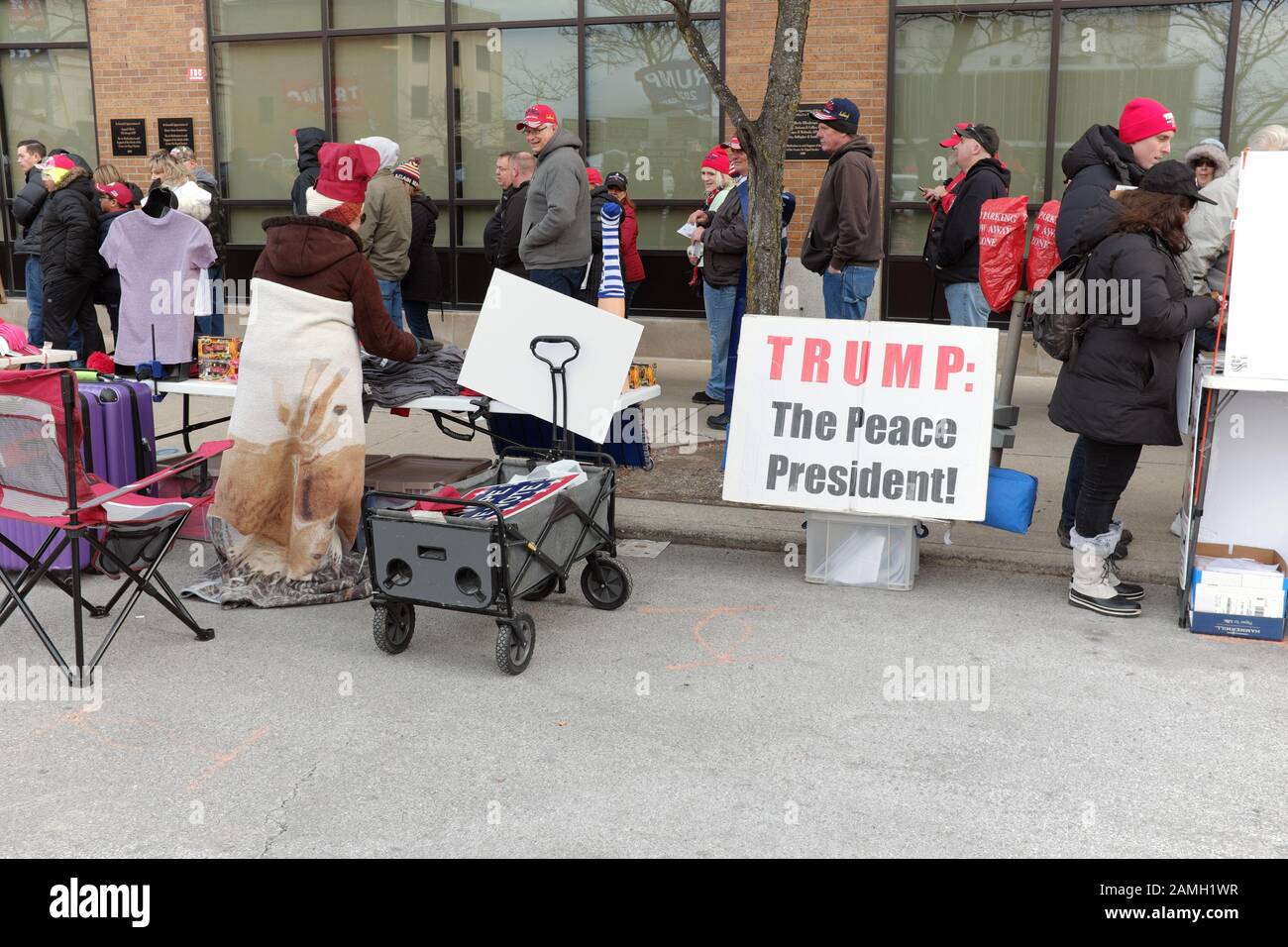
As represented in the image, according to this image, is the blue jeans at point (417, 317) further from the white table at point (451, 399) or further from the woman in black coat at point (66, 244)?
the white table at point (451, 399)

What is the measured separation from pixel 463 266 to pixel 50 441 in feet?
29.3

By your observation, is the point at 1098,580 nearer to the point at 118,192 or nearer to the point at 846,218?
the point at 846,218

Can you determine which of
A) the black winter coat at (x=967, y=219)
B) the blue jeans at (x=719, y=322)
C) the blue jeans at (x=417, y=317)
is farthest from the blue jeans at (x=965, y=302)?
the blue jeans at (x=417, y=317)

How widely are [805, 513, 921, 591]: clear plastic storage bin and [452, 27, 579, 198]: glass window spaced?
7.88m

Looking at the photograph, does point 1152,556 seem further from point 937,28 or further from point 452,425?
point 937,28

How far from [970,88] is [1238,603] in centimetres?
747

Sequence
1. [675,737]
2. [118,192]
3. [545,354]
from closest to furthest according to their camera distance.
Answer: [675,737] → [545,354] → [118,192]

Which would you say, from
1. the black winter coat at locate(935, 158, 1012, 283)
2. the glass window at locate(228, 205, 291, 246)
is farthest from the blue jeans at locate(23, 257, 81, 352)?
the black winter coat at locate(935, 158, 1012, 283)

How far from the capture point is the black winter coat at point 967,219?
8445 millimetres

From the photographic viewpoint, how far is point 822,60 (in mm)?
11703

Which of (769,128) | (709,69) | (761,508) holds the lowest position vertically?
(761,508)

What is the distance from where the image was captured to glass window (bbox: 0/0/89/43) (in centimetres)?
1443

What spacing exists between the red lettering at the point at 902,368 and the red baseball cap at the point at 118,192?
6927mm

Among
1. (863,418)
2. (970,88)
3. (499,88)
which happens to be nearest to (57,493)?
(863,418)
